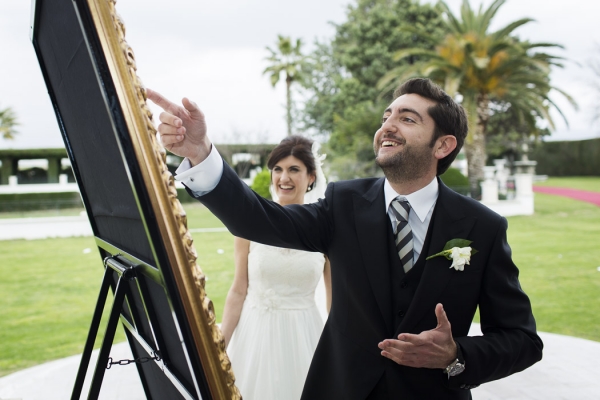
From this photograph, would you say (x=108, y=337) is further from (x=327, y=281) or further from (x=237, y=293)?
(x=237, y=293)

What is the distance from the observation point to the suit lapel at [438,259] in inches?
67.7

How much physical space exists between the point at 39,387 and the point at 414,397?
380 centimetres

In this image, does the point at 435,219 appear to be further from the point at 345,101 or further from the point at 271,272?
the point at 345,101

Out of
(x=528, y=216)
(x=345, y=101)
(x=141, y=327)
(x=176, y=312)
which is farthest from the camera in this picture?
(x=345, y=101)

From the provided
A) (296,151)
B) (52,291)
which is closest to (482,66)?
(52,291)

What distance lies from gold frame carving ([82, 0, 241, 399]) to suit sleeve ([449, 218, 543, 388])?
A: 2.98 feet

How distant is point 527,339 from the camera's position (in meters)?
1.75

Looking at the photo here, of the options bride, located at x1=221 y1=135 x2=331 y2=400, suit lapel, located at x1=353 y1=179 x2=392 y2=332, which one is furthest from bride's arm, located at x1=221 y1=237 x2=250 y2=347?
suit lapel, located at x1=353 y1=179 x2=392 y2=332

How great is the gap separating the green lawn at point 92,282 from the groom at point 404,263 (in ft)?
16.5

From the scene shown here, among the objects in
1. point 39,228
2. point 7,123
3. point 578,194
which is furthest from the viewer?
point 7,123

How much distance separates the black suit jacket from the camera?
1695 mm

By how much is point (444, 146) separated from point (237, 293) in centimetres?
216

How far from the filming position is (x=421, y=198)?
1946mm

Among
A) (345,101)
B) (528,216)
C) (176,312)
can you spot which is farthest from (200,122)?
(345,101)
